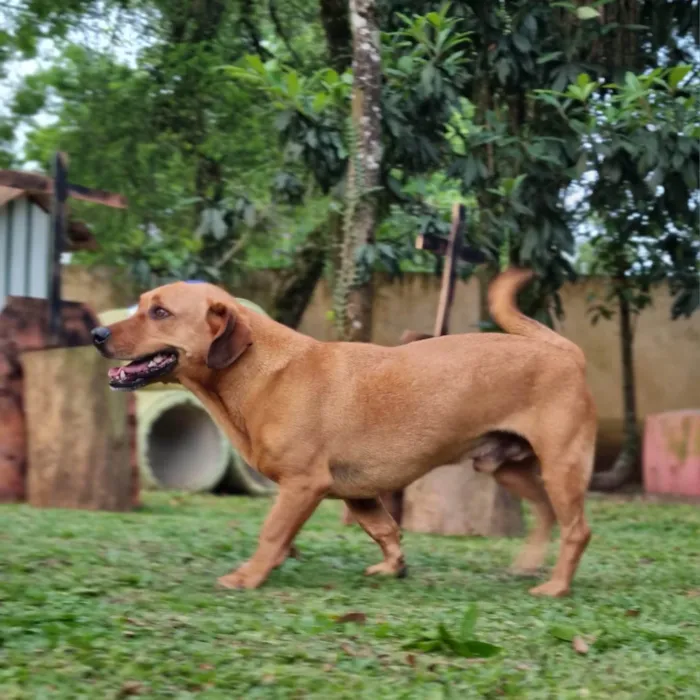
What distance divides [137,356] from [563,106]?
4668 millimetres

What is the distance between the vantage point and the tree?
9.13 m

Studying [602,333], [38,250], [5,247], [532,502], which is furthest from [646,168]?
[602,333]

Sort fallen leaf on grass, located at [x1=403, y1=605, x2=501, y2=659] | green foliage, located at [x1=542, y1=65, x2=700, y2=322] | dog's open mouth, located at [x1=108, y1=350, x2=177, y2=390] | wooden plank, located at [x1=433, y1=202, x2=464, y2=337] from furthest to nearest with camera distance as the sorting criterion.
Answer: green foliage, located at [x1=542, y1=65, x2=700, y2=322], wooden plank, located at [x1=433, y1=202, x2=464, y2=337], dog's open mouth, located at [x1=108, y1=350, x2=177, y2=390], fallen leaf on grass, located at [x1=403, y1=605, x2=501, y2=659]

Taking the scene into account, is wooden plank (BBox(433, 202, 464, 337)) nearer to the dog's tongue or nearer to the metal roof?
the dog's tongue

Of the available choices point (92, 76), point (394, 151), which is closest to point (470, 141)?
point (394, 151)

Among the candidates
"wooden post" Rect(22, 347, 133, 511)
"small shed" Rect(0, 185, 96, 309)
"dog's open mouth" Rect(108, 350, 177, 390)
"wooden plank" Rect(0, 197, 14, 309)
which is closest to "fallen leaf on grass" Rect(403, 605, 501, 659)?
"dog's open mouth" Rect(108, 350, 177, 390)

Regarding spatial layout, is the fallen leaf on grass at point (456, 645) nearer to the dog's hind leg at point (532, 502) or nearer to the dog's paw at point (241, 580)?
the dog's paw at point (241, 580)

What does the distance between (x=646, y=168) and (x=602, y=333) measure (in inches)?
268

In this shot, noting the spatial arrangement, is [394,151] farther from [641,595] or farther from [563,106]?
[641,595]

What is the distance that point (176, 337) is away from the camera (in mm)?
5895

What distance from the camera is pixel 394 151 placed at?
10070 millimetres

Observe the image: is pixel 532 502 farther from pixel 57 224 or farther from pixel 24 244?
pixel 24 244

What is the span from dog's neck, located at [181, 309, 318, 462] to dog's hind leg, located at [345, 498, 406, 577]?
0.71 meters

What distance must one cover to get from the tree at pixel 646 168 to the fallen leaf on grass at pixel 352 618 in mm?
4902
